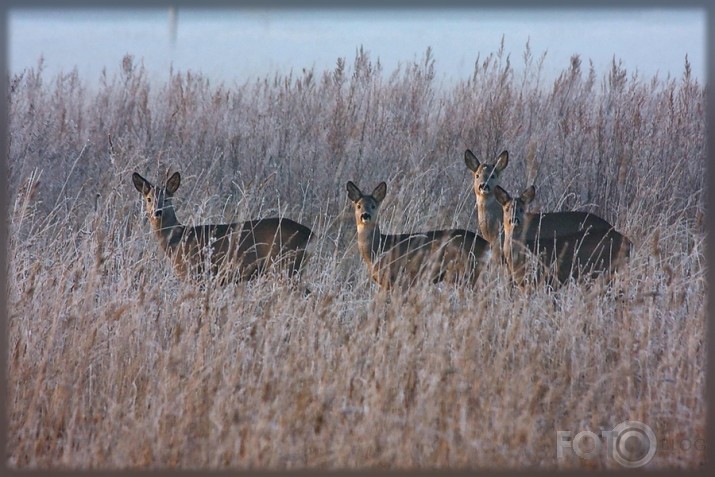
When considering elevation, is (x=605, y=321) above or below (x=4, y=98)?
below

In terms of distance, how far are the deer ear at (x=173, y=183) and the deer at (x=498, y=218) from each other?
1898 mm

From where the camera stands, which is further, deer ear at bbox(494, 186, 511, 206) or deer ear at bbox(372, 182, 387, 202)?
deer ear at bbox(494, 186, 511, 206)

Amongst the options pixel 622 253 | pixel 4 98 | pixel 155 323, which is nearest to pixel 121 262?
pixel 155 323

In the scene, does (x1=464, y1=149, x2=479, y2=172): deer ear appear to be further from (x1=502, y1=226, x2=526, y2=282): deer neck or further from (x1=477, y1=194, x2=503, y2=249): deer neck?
(x1=502, y1=226, x2=526, y2=282): deer neck

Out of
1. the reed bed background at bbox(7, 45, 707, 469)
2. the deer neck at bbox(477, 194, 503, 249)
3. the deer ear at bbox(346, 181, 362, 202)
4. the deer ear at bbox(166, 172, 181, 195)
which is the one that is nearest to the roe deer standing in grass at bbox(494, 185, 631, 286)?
the reed bed background at bbox(7, 45, 707, 469)

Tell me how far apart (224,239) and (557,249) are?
211 centimetres

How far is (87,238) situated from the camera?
665 cm

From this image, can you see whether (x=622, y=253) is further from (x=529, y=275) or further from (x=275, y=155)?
(x=275, y=155)

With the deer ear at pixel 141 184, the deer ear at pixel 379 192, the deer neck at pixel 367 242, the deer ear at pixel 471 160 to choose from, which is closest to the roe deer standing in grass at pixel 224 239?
the deer ear at pixel 141 184

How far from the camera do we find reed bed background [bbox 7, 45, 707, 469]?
4871mm

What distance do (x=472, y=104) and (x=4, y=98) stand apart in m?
4.87

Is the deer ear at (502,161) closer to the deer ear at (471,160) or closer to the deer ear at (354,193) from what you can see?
the deer ear at (471,160)

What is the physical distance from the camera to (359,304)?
254 inches

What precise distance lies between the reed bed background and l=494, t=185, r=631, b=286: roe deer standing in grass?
184mm
